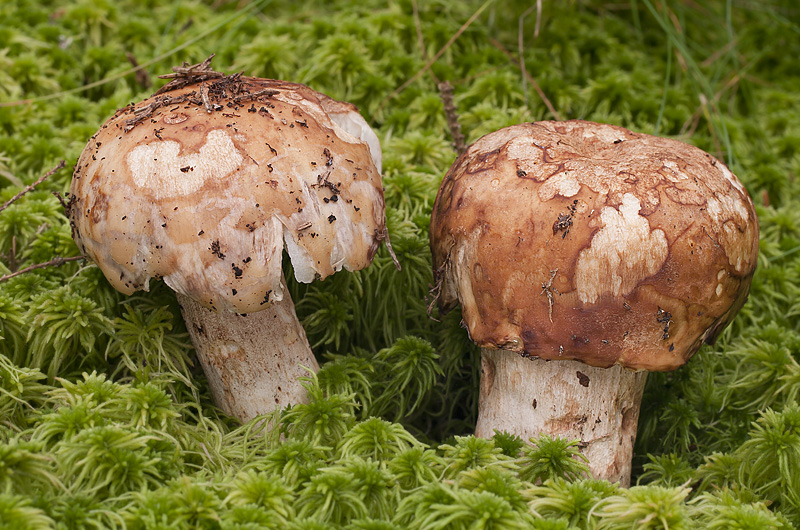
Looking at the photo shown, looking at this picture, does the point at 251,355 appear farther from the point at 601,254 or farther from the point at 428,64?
the point at 428,64

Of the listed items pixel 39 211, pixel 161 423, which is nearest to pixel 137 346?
pixel 161 423

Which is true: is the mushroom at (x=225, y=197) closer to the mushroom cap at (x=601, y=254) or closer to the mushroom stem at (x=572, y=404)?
the mushroom cap at (x=601, y=254)

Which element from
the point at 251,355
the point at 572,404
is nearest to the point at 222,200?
the point at 251,355

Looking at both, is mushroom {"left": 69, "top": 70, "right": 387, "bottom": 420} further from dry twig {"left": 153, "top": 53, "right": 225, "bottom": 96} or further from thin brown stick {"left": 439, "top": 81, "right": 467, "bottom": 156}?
thin brown stick {"left": 439, "top": 81, "right": 467, "bottom": 156}

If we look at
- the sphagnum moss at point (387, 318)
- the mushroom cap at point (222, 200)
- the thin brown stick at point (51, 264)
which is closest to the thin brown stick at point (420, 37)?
the sphagnum moss at point (387, 318)

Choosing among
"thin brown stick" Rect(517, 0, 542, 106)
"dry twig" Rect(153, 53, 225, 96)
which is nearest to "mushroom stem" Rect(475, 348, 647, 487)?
"dry twig" Rect(153, 53, 225, 96)

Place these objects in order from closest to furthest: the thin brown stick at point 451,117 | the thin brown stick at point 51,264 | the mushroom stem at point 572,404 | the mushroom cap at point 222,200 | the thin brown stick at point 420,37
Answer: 1. the mushroom cap at point 222,200
2. the mushroom stem at point 572,404
3. the thin brown stick at point 51,264
4. the thin brown stick at point 451,117
5. the thin brown stick at point 420,37
